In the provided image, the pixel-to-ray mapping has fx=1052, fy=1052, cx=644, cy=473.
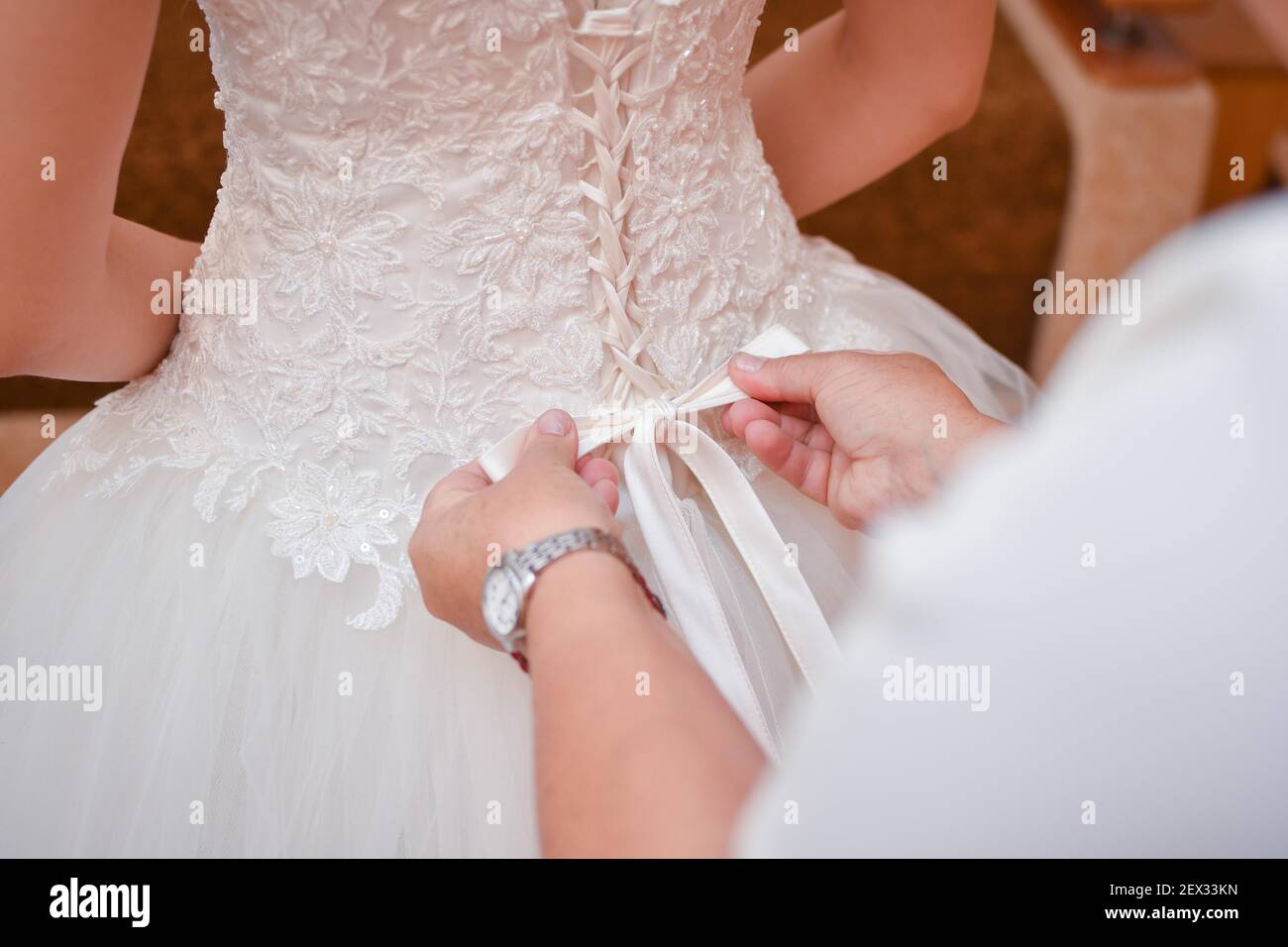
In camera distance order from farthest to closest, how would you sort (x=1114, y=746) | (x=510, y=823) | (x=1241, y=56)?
(x=1241, y=56) < (x=510, y=823) < (x=1114, y=746)

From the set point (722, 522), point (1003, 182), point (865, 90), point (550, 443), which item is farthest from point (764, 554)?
point (1003, 182)

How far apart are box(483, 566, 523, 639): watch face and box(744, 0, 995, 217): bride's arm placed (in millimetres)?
548

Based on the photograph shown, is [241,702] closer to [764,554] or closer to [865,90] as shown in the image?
[764,554]

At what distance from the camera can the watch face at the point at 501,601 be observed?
18.8 inches

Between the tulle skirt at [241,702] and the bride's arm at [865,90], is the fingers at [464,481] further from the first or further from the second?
the bride's arm at [865,90]

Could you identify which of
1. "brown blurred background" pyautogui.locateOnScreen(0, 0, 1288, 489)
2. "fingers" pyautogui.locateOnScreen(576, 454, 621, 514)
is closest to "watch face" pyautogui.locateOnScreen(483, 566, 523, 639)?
"fingers" pyautogui.locateOnScreen(576, 454, 621, 514)

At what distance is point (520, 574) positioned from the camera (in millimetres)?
477

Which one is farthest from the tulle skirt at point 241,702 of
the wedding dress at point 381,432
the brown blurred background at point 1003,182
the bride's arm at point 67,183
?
the brown blurred background at point 1003,182

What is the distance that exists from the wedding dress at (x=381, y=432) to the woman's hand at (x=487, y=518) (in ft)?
0.14

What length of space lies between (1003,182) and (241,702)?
1.42 m
